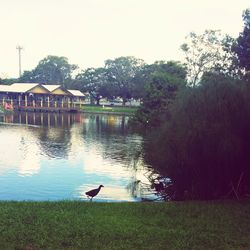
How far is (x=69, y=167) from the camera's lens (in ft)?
75.3

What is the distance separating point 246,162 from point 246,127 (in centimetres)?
131

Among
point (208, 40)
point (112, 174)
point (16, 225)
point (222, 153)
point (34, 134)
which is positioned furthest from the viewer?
point (208, 40)

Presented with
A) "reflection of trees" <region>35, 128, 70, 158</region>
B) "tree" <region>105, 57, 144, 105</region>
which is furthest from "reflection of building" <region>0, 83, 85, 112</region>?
"reflection of trees" <region>35, 128, 70, 158</region>

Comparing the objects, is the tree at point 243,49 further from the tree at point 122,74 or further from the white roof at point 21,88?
the tree at point 122,74

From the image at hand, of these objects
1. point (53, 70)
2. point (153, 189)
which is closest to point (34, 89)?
point (53, 70)

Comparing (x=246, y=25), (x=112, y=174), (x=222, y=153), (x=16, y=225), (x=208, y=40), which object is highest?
(x=208, y=40)

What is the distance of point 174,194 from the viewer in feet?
50.7

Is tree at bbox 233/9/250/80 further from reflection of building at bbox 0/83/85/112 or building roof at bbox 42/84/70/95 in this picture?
building roof at bbox 42/84/70/95

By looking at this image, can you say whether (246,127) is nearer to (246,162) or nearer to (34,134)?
(246,162)

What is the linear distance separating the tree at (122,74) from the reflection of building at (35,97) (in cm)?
1294

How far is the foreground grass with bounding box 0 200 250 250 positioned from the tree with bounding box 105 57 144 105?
79.3m

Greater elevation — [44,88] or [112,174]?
[44,88]

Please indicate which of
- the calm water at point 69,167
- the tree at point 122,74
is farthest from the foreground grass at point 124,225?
the tree at point 122,74

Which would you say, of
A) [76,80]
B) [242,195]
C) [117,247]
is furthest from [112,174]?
[76,80]
